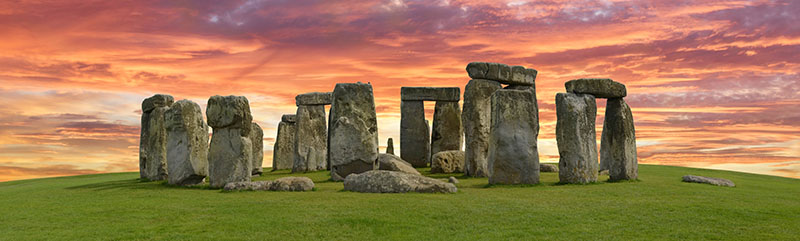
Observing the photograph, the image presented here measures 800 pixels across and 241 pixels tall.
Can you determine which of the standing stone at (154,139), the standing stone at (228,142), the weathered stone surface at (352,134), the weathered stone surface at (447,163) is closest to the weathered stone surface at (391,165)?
the weathered stone surface at (352,134)

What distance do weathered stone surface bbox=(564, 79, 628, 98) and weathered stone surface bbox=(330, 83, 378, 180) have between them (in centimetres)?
610

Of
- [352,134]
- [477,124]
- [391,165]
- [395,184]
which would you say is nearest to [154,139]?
[352,134]

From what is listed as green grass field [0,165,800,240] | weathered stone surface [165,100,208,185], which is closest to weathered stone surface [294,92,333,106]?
weathered stone surface [165,100,208,185]

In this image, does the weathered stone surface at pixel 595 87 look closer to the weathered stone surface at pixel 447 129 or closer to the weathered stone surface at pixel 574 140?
the weathered stone surface at pixel 574 140

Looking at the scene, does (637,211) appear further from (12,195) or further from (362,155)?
(12,195)

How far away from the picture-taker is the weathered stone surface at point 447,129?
27.1m

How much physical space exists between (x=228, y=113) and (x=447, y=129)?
1313 centimetres

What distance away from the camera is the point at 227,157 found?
52.6 feet

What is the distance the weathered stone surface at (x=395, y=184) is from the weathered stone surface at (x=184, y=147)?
5.37m

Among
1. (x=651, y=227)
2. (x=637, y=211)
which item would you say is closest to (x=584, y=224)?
(x=651, y=227)

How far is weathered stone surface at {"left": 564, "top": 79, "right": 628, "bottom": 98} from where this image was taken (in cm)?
1694

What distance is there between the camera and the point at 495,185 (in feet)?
52.0

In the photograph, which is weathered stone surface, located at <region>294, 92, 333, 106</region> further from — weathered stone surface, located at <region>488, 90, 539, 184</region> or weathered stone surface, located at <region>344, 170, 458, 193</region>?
weathered stone surface, located at <region>344, 170, 458, 193</region>

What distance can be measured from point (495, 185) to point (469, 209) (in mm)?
4706
